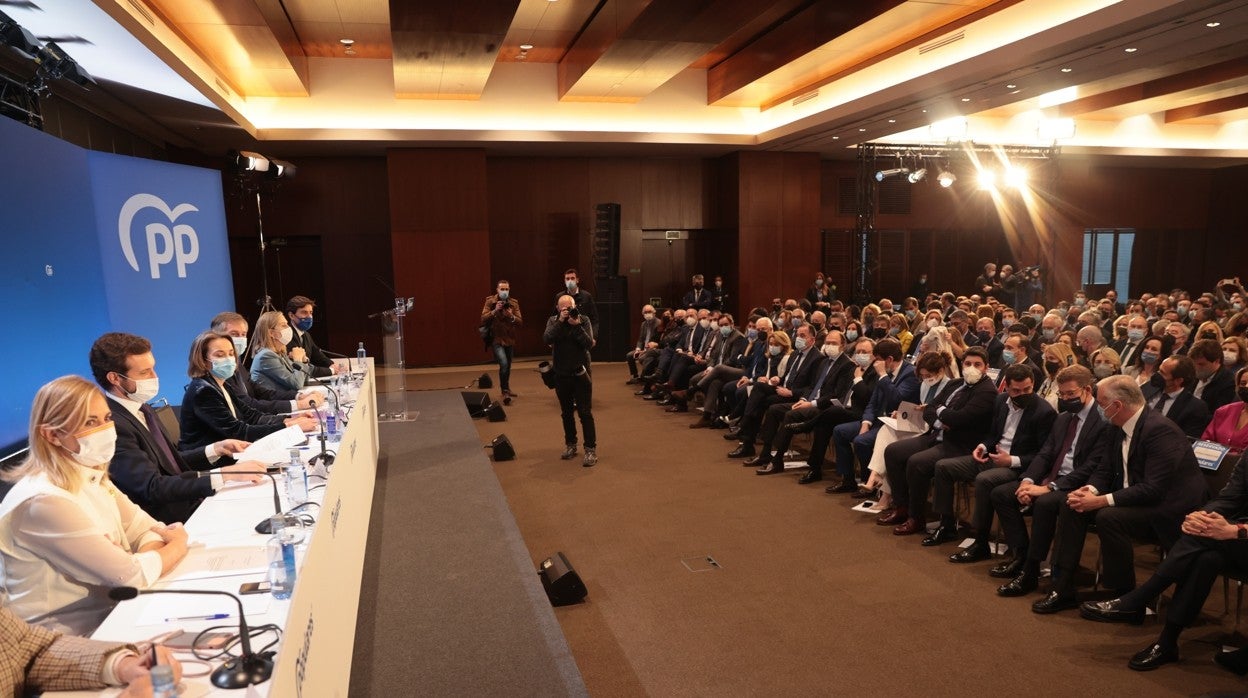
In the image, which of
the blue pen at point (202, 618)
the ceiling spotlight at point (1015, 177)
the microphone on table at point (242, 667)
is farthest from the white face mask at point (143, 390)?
the ceiling spotlight at point (1015, 177)

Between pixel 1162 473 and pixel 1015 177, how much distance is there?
41.6 feet

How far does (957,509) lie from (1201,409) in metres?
1.51

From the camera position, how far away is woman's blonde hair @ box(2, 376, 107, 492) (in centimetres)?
211

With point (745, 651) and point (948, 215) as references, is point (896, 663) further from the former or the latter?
point (948, 215)

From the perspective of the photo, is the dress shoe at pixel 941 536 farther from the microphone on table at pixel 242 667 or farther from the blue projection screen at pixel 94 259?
the blue projection screen at pixel 94 259

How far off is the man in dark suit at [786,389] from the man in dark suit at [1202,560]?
11.4 ft

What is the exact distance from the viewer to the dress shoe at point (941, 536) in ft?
15.4

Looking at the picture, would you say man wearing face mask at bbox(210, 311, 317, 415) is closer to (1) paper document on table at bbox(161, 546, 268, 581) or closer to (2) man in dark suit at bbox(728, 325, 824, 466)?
(1) paper document on table at bbox(161, 546, 268, 581)

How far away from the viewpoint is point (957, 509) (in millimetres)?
4953

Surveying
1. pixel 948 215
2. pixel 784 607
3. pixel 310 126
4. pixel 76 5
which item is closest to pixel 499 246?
pixel 310 126

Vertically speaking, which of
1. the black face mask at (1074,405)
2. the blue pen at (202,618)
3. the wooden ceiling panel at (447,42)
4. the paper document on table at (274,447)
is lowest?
the blue pen at (202,618)

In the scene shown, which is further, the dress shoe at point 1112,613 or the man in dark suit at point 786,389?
the man in dark suit at point 786,389

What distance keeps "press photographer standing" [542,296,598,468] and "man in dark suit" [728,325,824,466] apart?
142 cm

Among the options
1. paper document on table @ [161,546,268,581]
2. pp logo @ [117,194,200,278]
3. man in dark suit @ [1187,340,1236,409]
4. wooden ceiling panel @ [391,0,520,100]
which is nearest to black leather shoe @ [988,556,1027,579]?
man in dark suit @ [1187,340,1236,409]
